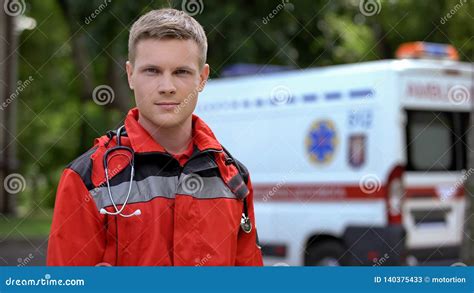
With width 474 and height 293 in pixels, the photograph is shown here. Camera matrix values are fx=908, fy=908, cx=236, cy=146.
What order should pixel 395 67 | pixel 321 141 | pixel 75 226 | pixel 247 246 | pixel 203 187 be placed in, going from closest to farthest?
1. pixel 75 226
2. pixel 203 187
3. pixel 247 246
4. pixel 395 67
5. pixel 321 141

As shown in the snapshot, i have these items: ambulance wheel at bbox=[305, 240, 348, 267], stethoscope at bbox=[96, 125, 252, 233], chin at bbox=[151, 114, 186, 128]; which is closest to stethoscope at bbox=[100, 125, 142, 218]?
stethoscope at bbox=[96, 125, 252, 233]

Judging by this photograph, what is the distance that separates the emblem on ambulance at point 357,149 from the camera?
8416mm

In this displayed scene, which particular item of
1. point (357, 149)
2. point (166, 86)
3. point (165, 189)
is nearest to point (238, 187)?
point (165, 189)

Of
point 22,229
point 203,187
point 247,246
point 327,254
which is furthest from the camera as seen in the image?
point 22,229

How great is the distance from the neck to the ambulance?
19.1 ft

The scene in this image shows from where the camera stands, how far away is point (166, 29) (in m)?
2.52

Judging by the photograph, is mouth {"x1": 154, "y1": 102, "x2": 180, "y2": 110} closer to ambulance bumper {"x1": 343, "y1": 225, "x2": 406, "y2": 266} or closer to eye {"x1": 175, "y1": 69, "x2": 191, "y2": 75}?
eye {"x1": 175, "y1": 69, "x2": 191, "y2": 75}

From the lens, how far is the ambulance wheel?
8695 millimetres

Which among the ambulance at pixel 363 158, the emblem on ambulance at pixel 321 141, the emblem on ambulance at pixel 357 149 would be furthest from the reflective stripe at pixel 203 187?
the emblem on ambulance at pixel 321 141

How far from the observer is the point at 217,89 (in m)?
10.0

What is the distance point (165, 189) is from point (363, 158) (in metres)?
6.15

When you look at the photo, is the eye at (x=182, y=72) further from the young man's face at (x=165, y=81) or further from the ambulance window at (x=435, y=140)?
the ambulance window at (x=435, y=140)

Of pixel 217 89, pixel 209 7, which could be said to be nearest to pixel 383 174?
pixel 217 89

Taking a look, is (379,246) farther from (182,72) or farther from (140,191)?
(140,191)
